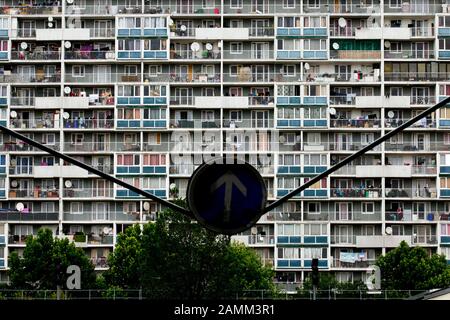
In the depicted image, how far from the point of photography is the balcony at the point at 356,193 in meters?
115

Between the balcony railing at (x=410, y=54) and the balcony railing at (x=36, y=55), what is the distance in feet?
94.4

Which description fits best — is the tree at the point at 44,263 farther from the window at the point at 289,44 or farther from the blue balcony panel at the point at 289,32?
the blue balcony panel at the point at 289,32

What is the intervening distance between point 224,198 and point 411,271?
90.8m

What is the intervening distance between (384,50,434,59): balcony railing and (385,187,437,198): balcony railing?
11.5 metres

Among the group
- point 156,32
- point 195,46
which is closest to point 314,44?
point 195,46

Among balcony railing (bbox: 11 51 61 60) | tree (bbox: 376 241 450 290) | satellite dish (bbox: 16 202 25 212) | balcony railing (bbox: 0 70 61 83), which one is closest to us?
tree (bbox: 376 241 450 290)

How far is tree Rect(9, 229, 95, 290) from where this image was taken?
3812 inches

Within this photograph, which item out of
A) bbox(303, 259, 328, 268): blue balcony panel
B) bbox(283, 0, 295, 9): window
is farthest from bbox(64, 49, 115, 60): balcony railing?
bbox(303, 259, 328, 268): blue balcony panel

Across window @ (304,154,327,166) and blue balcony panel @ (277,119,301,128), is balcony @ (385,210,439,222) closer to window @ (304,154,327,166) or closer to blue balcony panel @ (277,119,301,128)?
window @ (304,154,327,166)

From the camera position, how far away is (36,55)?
11538cm

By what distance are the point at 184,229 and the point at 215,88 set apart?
3381 cm

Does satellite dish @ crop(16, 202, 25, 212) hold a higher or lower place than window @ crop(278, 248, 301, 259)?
higher
